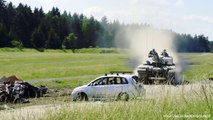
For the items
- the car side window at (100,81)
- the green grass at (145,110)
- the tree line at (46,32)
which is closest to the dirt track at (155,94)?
the green grass at (145,110)

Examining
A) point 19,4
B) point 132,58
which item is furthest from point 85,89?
point 19,4

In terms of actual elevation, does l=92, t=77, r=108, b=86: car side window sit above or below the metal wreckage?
above

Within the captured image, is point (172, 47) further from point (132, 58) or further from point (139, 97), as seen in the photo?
point (139, 97)

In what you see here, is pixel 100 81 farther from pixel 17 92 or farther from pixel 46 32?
pixel 46 32

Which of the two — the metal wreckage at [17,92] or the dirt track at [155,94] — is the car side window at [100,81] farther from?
the dirt track at [155,94]

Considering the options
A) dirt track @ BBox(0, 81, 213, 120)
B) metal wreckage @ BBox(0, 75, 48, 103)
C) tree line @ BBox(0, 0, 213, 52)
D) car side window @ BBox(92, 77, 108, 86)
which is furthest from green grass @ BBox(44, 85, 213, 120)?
tree line @ BBox(0, 0, 213, 52)

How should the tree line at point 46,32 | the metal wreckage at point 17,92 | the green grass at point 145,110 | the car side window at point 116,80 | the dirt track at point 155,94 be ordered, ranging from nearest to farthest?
the green grass at point 145,110
the dirt track at point 155,94
the car side window at point 116,80
the metal wreckage at point 17,92
the tree line at point 46,32

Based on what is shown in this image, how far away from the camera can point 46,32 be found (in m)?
118

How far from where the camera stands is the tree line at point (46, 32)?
11456 cm

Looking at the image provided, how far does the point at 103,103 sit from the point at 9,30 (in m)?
112

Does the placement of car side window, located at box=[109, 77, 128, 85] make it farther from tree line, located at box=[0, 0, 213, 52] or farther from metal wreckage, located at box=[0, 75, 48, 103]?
tree line, located at box=[0, 0, 213, 52]

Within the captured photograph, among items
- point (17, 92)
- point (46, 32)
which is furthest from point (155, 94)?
point (46, 32)

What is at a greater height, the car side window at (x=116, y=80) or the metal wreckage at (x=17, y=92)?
the car side window at (x=116, y=80)

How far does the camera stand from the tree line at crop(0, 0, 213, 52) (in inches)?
4510
